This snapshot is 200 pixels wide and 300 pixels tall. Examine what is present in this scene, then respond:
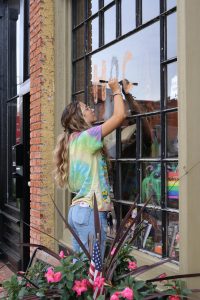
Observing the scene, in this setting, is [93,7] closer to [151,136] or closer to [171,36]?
[171,36]

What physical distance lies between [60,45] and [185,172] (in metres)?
2.87

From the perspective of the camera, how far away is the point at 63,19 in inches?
208

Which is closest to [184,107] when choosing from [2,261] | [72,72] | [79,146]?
[79,146]

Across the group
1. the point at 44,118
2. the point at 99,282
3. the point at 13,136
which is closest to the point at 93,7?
the point at 44,118

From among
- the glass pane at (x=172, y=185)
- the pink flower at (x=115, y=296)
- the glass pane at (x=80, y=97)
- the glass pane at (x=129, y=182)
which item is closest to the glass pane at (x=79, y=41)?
the glass pane at (x=80, y=97)

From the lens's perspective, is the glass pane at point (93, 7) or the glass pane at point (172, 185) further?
the glass pane at point (93, 7)

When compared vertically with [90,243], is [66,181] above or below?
above

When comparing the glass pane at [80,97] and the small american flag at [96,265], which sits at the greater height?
the glass pane at [80,97]

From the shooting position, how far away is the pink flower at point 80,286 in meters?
2.43

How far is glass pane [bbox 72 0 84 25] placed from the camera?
511 cm

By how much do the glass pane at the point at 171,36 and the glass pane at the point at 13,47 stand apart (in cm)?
395

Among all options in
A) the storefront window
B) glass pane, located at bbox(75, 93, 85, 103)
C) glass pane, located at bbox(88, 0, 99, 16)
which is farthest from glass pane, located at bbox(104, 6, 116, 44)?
glass pane, located at bbox(75, 93, 85, 103)

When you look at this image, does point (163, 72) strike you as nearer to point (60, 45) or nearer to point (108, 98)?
point (108, 98)

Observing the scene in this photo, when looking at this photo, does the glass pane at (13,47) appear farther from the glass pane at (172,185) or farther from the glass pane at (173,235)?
the glass pane at (173,235)
